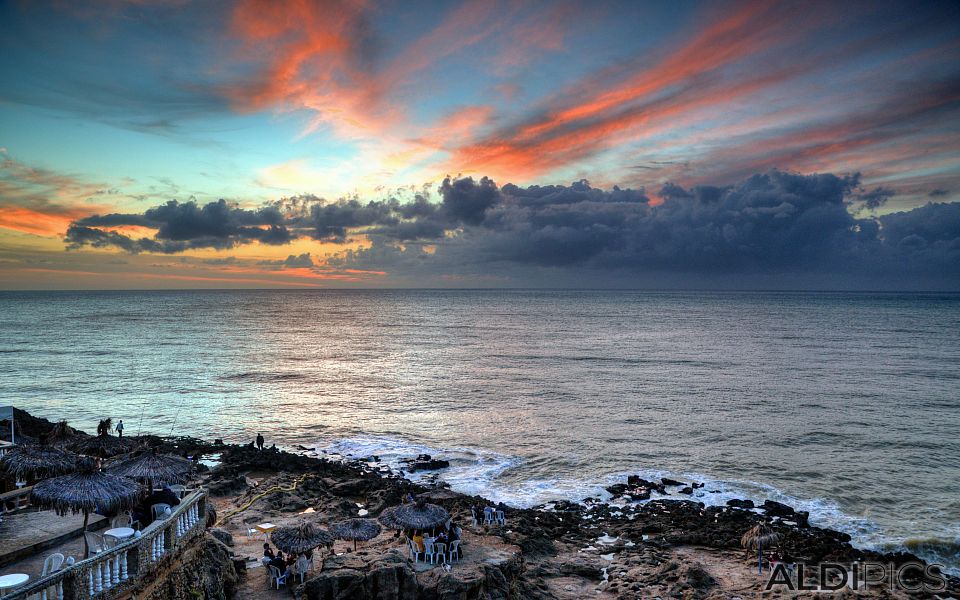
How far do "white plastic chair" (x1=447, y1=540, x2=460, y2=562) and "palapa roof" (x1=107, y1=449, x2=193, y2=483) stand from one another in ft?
30.7

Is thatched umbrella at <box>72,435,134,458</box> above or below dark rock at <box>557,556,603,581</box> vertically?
above

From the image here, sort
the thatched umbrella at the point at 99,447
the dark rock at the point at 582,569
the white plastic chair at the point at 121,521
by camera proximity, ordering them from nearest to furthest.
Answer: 1. the white plastic chair at the point at 121,521
2. the dark rock at the point at 582,569
3. the thatched umbrella at the point at 99,447

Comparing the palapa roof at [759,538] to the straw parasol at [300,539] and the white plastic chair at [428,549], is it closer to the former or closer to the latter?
the white plastic chair at [428,549]

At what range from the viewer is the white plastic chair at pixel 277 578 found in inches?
678

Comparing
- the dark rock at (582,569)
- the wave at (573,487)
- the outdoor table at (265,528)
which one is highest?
the outdoor table at (265,528)

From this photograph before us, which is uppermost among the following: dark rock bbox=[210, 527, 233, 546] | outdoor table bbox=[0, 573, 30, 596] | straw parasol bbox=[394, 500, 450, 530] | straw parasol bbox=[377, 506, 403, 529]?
outdoor table bbox=[0, 573, 30, 596]

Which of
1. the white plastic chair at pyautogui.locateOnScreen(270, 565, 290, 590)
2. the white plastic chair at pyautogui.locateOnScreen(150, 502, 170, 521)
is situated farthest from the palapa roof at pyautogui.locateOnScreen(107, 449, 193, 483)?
the white plastic chair at pyautogui.locateOnScreen(270, 565, 290, 590)

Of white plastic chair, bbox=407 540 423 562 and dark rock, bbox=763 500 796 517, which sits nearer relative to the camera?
white plastic chair, bbox=407 540 423 562

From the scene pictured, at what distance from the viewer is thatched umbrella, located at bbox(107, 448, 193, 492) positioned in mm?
14781

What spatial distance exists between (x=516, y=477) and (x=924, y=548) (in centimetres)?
A: 1954

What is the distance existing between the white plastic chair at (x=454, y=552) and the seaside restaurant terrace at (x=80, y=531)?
8413mm

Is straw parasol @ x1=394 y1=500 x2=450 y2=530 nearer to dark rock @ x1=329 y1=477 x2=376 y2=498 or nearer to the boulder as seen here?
the boulder

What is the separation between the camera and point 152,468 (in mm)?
15195

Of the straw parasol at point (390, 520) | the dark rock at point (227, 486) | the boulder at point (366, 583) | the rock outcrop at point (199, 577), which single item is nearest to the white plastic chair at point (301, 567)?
the rock outcrop at point (199, 577)
